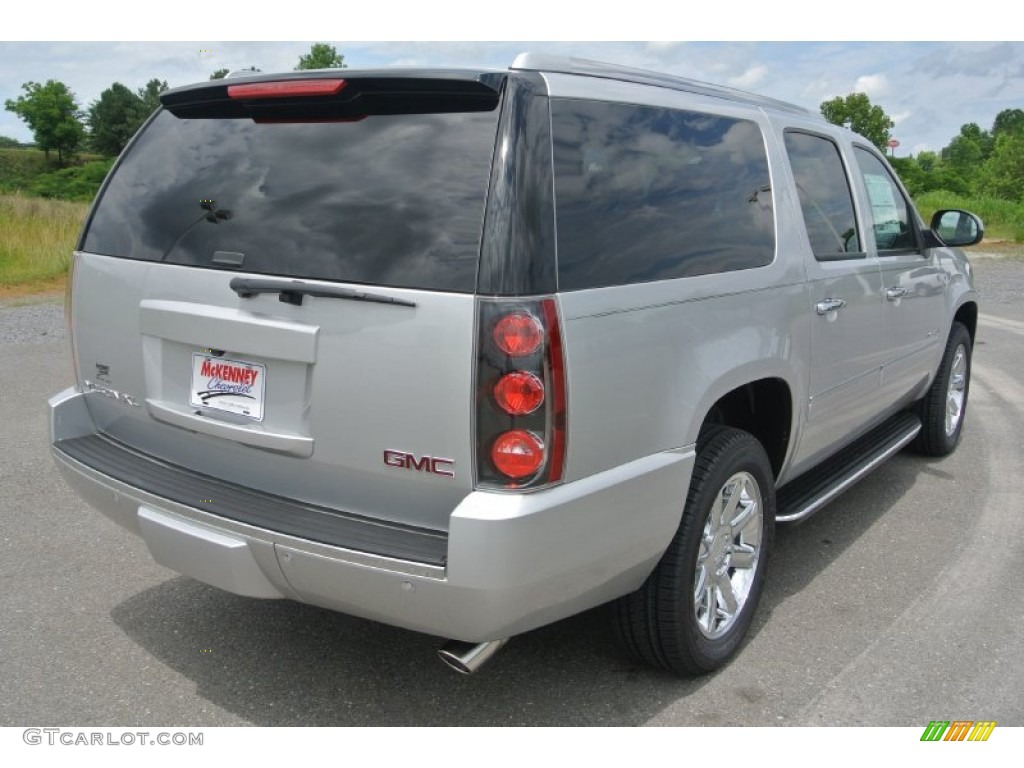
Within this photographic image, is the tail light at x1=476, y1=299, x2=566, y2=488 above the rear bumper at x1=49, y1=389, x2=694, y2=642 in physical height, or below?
above

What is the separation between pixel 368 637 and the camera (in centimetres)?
343

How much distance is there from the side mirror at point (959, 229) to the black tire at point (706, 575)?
275cm

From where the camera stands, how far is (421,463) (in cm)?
244

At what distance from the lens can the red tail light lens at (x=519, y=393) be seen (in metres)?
2.34

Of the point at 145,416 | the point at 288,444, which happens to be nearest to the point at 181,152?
the point at 145,416

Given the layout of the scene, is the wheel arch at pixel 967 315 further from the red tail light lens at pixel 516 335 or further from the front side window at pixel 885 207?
the red tail light lens at pixel 516 335

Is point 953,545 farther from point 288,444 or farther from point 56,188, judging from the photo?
point 56,188

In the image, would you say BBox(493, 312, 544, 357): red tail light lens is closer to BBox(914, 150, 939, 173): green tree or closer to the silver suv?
the silver suv

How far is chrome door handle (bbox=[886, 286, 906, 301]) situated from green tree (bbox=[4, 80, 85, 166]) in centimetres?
8552

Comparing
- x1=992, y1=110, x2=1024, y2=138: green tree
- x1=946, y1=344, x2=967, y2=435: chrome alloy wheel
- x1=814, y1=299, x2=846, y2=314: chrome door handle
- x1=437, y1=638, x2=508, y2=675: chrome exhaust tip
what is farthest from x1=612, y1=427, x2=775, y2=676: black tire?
x1=992, y1=110, x2=1024, y2=138: green tree

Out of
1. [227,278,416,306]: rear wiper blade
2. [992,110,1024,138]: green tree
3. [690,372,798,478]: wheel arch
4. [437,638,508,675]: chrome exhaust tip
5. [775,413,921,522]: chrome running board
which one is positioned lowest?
[437,638,508,675]: chrome exhaust tip

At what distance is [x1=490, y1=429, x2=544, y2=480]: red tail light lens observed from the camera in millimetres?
2359

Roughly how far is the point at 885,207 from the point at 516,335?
3116 millimetres
